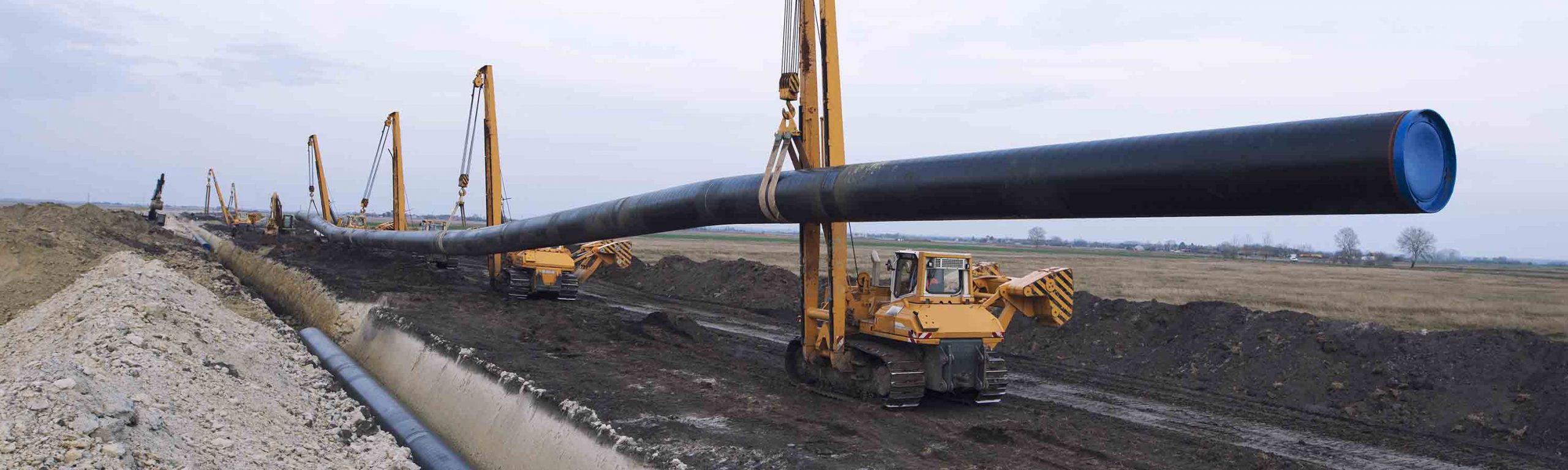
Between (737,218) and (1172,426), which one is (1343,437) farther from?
(737,218)

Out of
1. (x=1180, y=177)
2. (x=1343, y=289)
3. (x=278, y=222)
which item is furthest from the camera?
(x=278, y=222)

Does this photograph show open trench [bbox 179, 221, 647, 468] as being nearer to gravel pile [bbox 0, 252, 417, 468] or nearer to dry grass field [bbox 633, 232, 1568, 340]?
gravel pile [bbox 0, 252, 417, 468]

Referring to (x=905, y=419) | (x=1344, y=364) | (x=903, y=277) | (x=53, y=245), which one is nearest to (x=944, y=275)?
(x=903, y=277)

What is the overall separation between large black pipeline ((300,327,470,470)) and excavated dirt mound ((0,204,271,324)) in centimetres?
558

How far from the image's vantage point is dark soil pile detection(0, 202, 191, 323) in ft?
71.9

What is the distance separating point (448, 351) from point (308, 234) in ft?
151

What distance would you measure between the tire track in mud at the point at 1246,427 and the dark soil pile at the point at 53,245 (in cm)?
2080

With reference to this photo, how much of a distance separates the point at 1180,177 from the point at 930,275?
697 cm

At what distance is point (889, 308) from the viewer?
12.2m

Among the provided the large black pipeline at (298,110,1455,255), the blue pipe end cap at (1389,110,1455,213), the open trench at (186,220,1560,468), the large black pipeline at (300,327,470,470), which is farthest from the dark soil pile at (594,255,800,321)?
the blue pipe end cap at (1389,110,1455,213)

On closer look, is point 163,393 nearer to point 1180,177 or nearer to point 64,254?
point 1180,177

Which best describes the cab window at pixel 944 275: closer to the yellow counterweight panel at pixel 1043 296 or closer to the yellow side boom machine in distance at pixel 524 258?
the yellow counterweight panel at pixel 1043 296

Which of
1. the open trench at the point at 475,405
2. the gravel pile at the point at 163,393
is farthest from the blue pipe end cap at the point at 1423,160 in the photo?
the gravel pile at the point at 163,393

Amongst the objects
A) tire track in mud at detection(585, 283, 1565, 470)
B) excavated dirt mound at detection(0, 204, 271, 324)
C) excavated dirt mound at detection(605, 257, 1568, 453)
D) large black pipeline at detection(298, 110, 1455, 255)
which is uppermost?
large black pipeline at detection(298, 110, 1455, 255)
